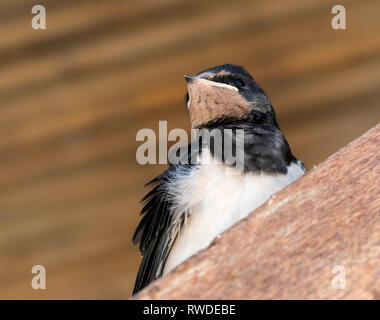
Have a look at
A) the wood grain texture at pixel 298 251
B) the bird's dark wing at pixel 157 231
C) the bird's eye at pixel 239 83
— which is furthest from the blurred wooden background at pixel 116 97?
the wood grain texture at pixel 298 251

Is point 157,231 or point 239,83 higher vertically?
point 239,83

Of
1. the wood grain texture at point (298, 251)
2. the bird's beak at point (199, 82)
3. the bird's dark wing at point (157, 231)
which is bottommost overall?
the wood grain texture at point (298, 251)

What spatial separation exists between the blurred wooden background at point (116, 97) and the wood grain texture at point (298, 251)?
1678 mm

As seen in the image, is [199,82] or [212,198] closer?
[212,198]

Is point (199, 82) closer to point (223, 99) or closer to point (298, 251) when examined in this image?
point (223, 99)

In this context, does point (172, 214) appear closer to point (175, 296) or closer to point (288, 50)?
point (175, 296)

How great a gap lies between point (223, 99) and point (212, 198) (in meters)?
0.37

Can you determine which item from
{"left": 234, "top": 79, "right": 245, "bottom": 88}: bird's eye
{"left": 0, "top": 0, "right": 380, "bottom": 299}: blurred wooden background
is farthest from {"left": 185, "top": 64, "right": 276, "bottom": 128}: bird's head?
{"left": 0, "top": 0, "right": 380, "bottom": 299}: blurred wooden background

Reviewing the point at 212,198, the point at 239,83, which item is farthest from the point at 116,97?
the point at 212,198

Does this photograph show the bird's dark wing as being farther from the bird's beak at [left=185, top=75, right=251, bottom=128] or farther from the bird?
the bird's beak at [left=185, top=75, right=251, bottom=128]

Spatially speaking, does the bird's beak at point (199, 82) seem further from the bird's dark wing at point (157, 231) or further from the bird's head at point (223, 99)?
the bird's dark wing at point (157, 231)

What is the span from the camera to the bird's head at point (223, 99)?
1723 millimetres

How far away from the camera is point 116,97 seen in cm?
257
